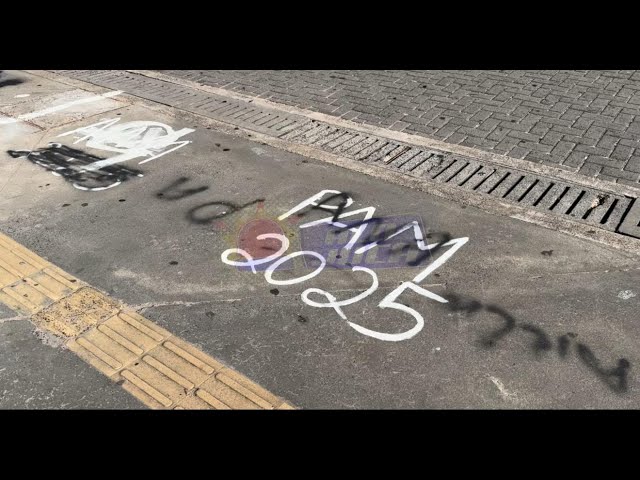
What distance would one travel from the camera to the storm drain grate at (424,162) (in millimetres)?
4848

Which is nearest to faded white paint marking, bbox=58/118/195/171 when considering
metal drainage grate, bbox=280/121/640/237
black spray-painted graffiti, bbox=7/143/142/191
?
black spray-painted graffiti, bbox=7/143/142/191

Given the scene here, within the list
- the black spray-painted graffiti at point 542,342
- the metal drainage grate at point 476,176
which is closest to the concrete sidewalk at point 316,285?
the black spray-painted graffiti at point 542,342

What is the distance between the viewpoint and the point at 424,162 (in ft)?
18.8

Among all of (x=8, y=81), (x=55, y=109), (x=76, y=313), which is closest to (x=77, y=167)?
(x=55, y=109)

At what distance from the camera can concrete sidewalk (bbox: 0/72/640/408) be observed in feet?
10.6

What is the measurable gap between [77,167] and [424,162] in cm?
359

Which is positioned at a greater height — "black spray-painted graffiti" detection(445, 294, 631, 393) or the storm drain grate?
the storm drain grate

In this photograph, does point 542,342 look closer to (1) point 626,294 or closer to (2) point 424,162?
(1) point 626,294

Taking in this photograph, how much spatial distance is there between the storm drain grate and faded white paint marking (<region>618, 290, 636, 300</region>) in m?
0.80

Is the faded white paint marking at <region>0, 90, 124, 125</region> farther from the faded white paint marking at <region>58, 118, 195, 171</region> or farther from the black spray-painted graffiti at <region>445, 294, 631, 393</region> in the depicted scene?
the black spray-painted graffiti at <region>445, 294, 631, 393</region>
